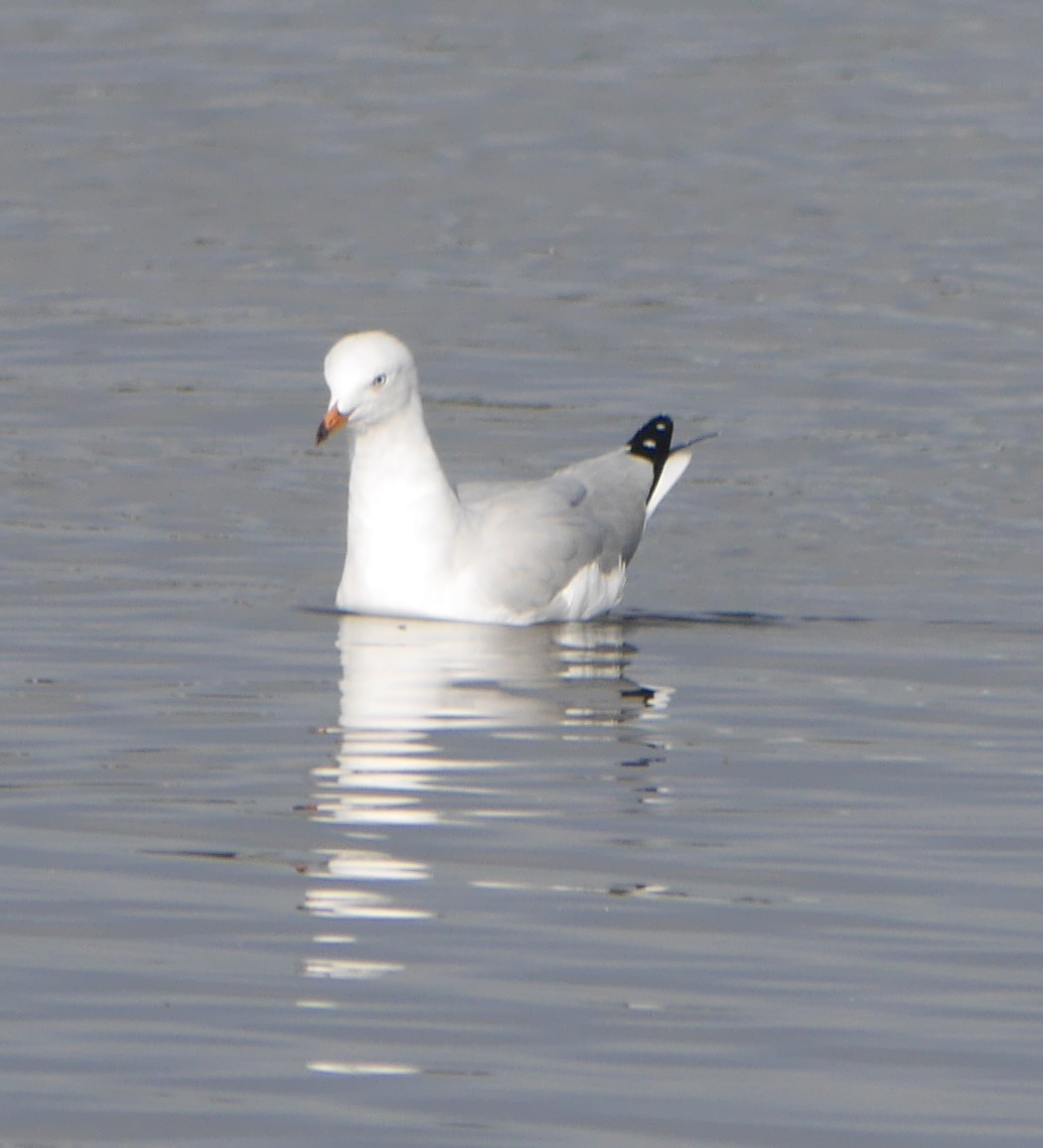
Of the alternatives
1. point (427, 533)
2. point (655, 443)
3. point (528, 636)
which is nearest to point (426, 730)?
point (528, 636)

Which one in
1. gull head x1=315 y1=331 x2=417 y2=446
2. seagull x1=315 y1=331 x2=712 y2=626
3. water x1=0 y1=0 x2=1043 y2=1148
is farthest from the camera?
seagull x1=315 y1=331 x2=712 y2=626

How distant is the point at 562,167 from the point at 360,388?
11.3 meters

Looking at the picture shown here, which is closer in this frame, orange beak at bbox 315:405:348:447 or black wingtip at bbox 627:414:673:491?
orange beak at bbox 315:405:348:447

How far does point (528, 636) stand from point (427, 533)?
0.59 meters

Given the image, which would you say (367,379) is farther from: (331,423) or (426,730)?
(426,730)

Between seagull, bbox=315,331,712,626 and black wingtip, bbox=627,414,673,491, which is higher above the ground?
black wingtip, bbox=627,414,673,491

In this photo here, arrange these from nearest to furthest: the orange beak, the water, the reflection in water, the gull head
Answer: the water, the reflection in water, the orange beak, the gull head

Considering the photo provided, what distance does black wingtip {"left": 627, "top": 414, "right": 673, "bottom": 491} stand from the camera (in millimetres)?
13031

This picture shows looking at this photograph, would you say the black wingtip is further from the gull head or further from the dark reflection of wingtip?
the gull head

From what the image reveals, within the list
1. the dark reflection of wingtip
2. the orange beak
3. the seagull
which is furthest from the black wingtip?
the orange beak

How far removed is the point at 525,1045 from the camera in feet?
19.8

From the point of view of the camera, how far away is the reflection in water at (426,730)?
7.10m

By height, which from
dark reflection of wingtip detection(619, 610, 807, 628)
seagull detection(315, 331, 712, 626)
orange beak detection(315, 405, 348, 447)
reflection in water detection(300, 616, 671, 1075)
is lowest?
reflection in water detection(300, 616, 671, 1075)

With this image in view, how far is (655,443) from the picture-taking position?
1309 cm
